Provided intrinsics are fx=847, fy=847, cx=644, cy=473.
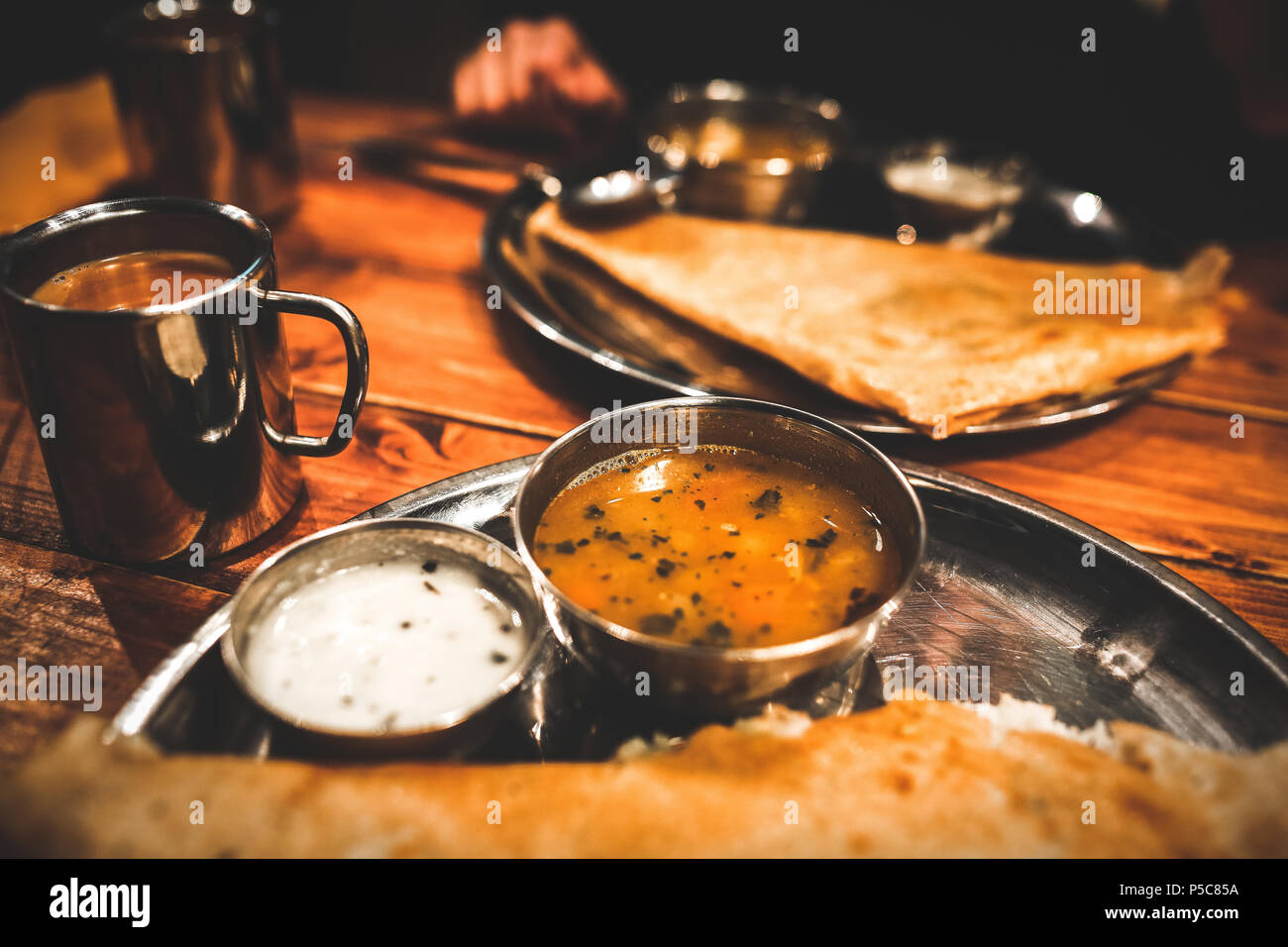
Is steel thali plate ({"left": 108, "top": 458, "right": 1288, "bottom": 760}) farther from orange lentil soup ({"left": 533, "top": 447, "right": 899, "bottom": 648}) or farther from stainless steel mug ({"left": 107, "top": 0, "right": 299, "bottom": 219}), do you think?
stainless steel mug ({"left": 107, "top": 0, "right": 299, "bottom": 219})

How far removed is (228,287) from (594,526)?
1.98 ft

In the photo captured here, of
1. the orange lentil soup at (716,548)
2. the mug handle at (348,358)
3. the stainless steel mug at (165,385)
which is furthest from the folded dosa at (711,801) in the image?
the mug handle at (348,358)

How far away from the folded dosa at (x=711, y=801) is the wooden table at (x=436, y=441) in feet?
0.84

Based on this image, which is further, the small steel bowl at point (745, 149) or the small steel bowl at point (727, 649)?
the small steel bowl at point (745, 149)

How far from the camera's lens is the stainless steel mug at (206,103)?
6.72 ft

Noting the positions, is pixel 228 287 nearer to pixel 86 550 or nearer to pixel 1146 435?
pixel 86 550

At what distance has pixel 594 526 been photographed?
51.1 inches

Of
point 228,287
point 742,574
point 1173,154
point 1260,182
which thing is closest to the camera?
point 228,287

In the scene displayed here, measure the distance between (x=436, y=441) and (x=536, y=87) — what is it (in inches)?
66.2
